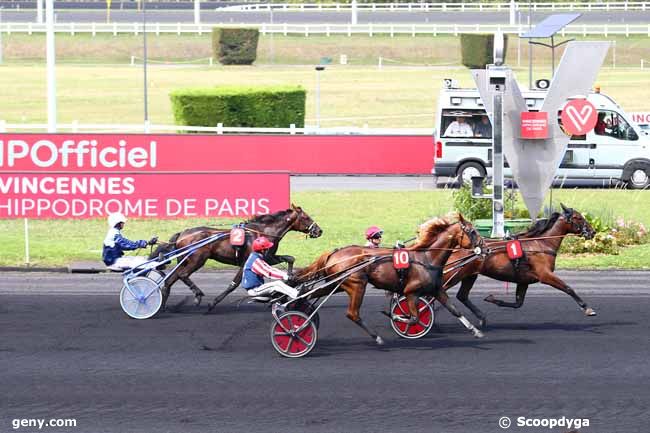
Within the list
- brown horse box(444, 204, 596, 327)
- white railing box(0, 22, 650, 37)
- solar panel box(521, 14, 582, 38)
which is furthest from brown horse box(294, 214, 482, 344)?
white railing box(0, 22, 650, 37)

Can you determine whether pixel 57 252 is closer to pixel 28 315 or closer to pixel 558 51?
pixel 28 315

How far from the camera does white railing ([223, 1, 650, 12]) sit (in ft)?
234

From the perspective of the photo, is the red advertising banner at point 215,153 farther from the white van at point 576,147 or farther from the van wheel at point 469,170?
the van wheel at point 469,170

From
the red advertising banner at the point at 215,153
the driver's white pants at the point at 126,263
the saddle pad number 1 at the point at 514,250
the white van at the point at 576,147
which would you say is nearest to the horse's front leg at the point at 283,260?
the driver's white pants at the point at 126,263

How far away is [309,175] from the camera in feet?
96.3

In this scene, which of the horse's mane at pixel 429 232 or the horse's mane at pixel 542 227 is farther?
the horse's mane at pixel 542 227

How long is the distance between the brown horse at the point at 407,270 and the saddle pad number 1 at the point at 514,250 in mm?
856

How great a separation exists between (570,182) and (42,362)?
18317 mm

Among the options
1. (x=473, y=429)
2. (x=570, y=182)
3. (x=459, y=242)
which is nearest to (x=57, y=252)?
(x=459, y=242)

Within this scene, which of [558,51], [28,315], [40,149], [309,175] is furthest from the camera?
[558,51]

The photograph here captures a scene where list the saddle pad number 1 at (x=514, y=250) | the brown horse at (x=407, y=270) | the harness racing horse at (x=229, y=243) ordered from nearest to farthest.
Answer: the brown horse at (x=407, y=270)
the saddle pad number 1 at (x=514, y=250)
the harness racing horse at (x=229, y=243)

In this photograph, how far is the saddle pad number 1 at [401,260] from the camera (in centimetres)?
1202

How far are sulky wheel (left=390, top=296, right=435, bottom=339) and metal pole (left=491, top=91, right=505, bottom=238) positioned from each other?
5.21 meters

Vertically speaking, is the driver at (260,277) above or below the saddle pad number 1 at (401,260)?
below
